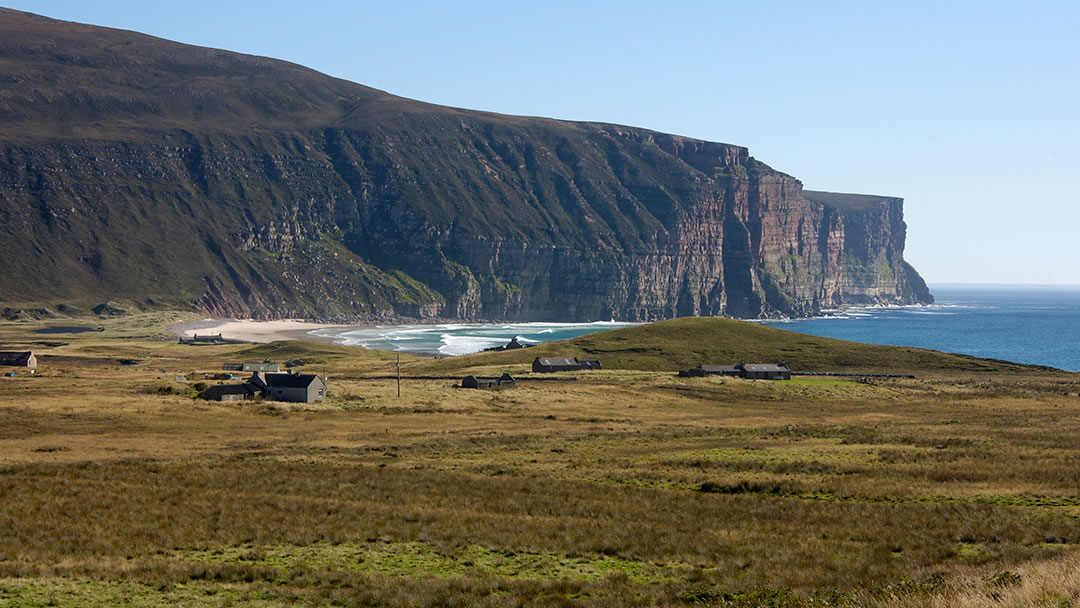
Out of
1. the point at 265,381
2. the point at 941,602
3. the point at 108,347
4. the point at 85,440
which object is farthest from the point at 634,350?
the point at 941,602

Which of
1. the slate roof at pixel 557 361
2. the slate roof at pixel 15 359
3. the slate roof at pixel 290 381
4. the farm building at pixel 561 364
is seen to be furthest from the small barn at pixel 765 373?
the slate roof at pixel 15 359

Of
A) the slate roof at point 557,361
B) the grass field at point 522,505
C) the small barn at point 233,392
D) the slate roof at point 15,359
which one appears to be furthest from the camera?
the slate roof at point 557,361

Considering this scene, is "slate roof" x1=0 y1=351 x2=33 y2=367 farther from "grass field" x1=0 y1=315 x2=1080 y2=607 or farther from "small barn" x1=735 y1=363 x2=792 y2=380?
"small barn" x1=735 y1=363 x2=792 y2=380

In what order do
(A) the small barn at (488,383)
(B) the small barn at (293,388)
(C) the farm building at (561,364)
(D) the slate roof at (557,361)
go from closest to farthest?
1. (B) the small barn at (293,388)
2. (A) the small barn at (488,383)
3. (C) the farm building at (561,364)
4. (D) the slate roof at (557,361)

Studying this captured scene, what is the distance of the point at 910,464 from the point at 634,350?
325ft

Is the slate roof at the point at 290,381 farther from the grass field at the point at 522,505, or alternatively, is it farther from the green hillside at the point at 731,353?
the green hillside at the point at 731,353

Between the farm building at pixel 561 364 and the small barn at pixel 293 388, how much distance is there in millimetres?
41854

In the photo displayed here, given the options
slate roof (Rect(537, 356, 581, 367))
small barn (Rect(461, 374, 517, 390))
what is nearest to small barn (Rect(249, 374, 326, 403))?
small barn (Rect(461, 374, 517, 390))

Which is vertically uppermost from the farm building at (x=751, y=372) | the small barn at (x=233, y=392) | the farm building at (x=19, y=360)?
the small barn at (x=233, y=392)

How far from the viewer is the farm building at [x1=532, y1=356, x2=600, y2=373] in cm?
12100

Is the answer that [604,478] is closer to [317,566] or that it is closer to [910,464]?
[910,464]

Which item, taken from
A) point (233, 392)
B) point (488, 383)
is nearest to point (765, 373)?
point (488, 383)

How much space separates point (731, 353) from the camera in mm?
138000

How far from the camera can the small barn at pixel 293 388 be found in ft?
262
